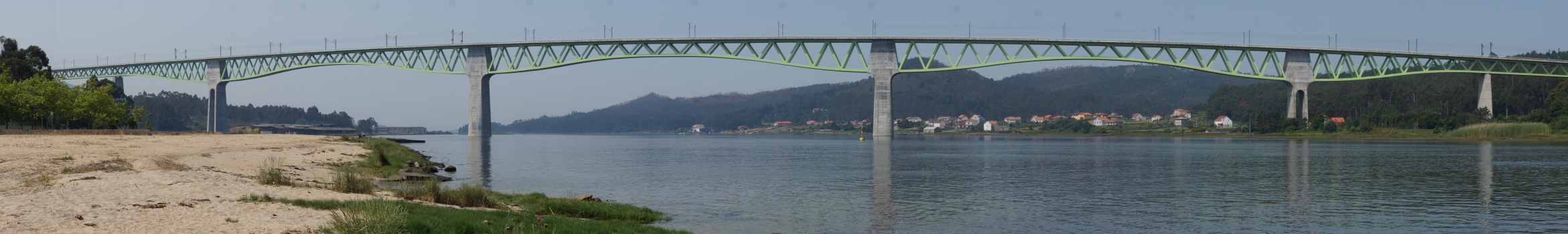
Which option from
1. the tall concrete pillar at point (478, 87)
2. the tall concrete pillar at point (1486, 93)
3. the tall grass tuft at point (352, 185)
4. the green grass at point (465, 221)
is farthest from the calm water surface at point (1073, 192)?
the tall concrete pillar at point (1486, 93)

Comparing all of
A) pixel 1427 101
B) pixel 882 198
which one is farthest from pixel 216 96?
pixel 1427 101

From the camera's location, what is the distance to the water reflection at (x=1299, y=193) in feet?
69.0

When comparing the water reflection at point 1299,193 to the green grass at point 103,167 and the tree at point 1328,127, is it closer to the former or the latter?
the green grass at point 103,167

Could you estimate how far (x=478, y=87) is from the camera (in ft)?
393

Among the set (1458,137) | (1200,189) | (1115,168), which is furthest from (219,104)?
(1458,137)

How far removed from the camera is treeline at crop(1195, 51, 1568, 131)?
126 m

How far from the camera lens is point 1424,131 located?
4838 inches

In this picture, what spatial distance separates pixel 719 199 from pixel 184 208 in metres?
12.6

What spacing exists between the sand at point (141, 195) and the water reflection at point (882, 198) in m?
9.52

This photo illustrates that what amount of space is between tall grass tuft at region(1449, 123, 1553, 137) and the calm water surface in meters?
62.0

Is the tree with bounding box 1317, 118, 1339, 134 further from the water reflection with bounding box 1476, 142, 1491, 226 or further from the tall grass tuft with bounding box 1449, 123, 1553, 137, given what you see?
the water reflection with bounding box 1476, 142, 1491, 226

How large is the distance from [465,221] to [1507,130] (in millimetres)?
121210

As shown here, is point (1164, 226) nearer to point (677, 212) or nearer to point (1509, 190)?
point (677, 212)

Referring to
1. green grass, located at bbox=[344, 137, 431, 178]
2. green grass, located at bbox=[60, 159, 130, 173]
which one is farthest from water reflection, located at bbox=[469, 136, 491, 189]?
green grass, located at bbox=[60, 159, 130, 173]
